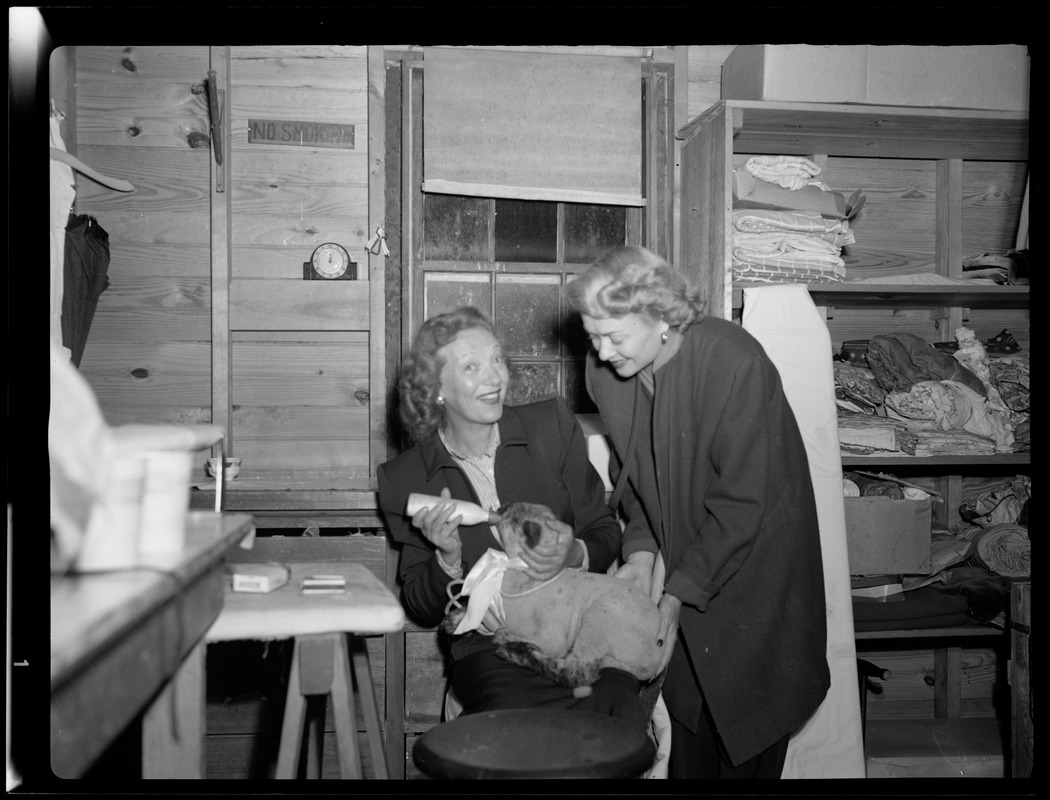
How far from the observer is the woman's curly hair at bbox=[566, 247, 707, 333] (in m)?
1.65

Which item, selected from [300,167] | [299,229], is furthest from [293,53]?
[299,229]

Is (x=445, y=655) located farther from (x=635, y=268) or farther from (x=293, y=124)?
(x=293, y=124)

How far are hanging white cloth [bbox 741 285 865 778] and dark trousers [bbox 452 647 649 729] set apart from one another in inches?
22.7

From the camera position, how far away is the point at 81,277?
1715 millimetres

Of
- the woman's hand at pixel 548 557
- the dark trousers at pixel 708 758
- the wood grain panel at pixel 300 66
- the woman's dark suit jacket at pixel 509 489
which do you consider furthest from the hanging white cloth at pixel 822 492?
the wood grain panel at pixel 300 66

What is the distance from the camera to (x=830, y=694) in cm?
195

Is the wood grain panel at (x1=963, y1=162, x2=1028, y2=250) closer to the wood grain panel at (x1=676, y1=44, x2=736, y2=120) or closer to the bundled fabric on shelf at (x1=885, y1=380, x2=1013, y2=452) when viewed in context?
the bundled fabric on shelf at (x1=885, y1=380, x2=1013, y2=452)

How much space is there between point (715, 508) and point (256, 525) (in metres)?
0.91

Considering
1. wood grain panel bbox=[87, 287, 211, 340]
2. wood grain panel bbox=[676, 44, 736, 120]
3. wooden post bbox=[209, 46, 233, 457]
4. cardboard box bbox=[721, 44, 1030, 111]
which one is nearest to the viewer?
wood grain panel bbox=[87, 287, 211, 340]

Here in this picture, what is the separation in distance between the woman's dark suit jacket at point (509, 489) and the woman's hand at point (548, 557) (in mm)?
76

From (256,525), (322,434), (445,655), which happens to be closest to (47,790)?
(256,525)

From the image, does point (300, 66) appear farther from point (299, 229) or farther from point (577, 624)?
point (577, 624)

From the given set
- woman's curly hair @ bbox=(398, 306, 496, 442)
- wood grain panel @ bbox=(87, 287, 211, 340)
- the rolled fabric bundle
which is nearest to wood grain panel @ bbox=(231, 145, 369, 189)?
wood grain panel @ bbox=(87, 287, 211, 340)
